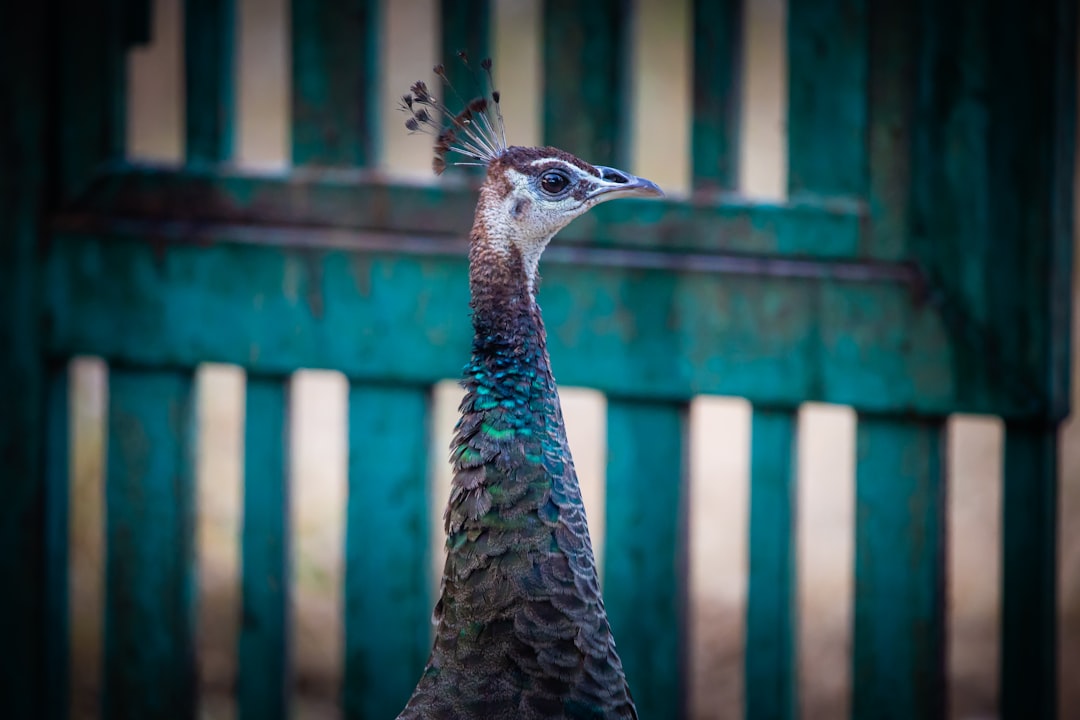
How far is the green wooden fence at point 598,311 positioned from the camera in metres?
2.10

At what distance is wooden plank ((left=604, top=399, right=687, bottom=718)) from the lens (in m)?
2.27

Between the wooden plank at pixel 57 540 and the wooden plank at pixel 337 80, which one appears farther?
the wooden plank at pixel 57 540

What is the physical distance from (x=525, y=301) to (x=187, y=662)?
1402 mm

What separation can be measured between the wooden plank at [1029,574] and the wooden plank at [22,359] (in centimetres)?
189

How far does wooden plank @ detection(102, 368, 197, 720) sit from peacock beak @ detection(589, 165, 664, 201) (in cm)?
124

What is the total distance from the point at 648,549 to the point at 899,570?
0.46m

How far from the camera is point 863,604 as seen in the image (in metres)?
2.24

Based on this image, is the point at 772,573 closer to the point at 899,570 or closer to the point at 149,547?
the point at 899,570

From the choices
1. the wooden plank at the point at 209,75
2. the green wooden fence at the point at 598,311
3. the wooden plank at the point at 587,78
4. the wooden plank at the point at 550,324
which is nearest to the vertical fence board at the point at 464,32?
the green wooden fence at the point at 598,311

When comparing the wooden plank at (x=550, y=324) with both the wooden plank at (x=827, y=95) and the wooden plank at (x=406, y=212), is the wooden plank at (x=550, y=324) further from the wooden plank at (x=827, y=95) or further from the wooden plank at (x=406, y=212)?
the wooden plank at (x=827, y=95)

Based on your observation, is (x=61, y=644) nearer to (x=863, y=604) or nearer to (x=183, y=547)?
(x=183, y=547)

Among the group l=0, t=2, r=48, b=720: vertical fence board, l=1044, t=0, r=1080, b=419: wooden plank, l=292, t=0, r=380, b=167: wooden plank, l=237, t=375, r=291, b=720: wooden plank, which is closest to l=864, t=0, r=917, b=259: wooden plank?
l=1044, t=0, r=1080, b=419: wooden plank

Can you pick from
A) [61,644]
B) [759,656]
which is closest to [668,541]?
[759,656]

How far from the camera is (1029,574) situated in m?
2.14
